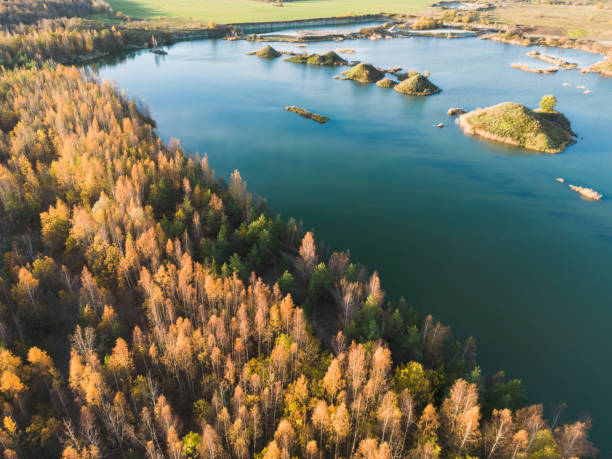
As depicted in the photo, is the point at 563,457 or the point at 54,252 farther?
the point at 54,252

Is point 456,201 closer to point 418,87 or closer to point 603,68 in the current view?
point 418,87

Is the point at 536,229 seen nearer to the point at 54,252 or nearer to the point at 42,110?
the point at 54,252

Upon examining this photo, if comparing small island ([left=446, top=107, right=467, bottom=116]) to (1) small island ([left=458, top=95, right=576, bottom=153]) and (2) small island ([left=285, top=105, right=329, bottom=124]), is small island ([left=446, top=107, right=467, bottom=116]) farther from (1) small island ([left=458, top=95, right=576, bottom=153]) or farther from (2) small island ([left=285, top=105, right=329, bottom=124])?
(2) small island ([left=285, top=105, right=329, bottom=124])

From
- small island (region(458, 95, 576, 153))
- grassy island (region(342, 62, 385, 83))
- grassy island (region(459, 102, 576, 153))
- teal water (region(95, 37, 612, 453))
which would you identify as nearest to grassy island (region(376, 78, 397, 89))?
teal water (region(95, 37, 612, 453))

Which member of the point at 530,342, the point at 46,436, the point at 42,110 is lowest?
the point at 530,342

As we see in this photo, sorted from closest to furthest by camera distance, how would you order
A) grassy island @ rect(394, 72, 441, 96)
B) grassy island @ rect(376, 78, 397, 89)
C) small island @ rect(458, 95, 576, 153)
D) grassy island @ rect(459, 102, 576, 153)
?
grassy island @ rect(459, 102, 576, 153), small island @ rect(458, 95, 576, 153), grassy island @ rect(394, 72, 441, 96), grassy island @ rect(376, 78, 397, 89)

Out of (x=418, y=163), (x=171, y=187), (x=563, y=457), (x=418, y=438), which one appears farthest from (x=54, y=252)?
(x=418, y=163)
